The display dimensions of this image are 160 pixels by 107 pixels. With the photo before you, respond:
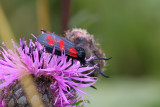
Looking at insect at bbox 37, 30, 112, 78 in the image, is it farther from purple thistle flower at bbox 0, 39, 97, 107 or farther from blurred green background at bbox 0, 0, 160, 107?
blurred green background at bbox 0, 0, 160, 107

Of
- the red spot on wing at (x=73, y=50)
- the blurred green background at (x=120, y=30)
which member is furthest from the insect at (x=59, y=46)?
the blurred green background at (x=120, y=30)

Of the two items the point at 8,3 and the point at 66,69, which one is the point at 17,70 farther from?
the point at 8,3

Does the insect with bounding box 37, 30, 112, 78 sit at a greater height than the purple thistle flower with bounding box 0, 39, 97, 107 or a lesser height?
greater

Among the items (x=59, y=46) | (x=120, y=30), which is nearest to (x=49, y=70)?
(x=59, y=46)

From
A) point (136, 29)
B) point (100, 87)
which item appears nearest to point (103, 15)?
point (136, 29)

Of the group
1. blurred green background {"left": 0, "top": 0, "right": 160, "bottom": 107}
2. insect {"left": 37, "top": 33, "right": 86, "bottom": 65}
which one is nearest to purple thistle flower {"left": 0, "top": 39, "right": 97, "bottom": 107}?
insect {"left": 37, "top": 33, "right": 86, "bottom": 65}
